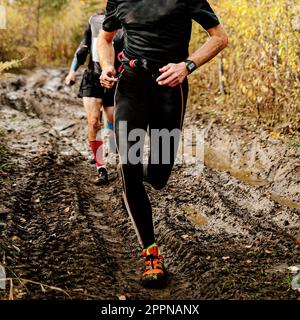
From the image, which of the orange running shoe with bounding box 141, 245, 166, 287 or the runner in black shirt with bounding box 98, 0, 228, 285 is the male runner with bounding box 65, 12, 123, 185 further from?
the orange running shoe with bounding box 141, 245, 166, 287

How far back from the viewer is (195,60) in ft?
10.3

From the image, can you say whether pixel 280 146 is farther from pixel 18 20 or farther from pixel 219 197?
pixel 18 20

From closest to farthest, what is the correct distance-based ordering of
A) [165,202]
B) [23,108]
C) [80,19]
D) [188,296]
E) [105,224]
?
1. [188,296]
2. [105,224]
3. [165,202]
4. [23,108]
5. [80,19]

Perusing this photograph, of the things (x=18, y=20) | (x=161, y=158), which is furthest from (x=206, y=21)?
(x=18, y=20)

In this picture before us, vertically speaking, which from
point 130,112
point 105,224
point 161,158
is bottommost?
point 105,224

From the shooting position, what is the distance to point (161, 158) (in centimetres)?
354

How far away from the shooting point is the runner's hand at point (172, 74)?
10.1 ft

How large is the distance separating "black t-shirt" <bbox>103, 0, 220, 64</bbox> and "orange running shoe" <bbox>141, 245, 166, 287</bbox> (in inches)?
52.4

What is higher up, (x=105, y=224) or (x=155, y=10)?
(x=155, y=10)

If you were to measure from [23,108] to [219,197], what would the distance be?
653 centimetres

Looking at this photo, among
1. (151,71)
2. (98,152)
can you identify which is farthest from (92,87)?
(151,71)

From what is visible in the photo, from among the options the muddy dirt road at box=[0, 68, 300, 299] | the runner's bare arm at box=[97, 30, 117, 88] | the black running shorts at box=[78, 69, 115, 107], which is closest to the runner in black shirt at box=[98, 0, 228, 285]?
the runner's bare arm at box=[97, 30, 117, 88]

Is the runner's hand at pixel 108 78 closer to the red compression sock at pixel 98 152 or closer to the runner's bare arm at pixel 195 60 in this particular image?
the runner's bare arm at pixel 195 60

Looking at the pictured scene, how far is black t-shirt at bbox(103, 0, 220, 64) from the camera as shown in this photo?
10.3 ft
